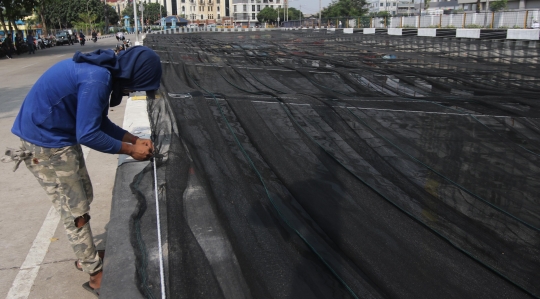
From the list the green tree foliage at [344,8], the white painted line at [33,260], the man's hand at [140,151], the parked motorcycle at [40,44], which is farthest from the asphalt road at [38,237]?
the green tree foliage at [344,8]

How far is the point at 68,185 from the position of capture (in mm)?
3084

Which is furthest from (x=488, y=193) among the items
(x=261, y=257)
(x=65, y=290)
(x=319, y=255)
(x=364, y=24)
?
(x=364, y=24)

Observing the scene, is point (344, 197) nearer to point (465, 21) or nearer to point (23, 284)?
point (23, 284)

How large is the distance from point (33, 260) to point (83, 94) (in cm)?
193

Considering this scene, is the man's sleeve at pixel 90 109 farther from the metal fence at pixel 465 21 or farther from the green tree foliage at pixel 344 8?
the green tree foliage at pixel 344 8

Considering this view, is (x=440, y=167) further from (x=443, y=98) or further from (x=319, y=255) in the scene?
(x=443, y=98)

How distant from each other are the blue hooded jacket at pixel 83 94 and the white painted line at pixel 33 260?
4.01ft

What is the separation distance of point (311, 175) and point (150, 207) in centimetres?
140

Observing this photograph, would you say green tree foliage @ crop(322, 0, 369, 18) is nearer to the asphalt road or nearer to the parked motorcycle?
the parked motorcycle

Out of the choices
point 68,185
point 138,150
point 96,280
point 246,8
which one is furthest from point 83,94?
point 246,8

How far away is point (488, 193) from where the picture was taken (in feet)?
12.5

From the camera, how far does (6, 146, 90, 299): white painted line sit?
3.42m

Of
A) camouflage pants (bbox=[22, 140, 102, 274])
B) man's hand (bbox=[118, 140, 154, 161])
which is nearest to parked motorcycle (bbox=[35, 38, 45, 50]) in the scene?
camouflage pants (bbox=[22, 140, 102, 274])

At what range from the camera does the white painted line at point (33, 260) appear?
3.42 m
